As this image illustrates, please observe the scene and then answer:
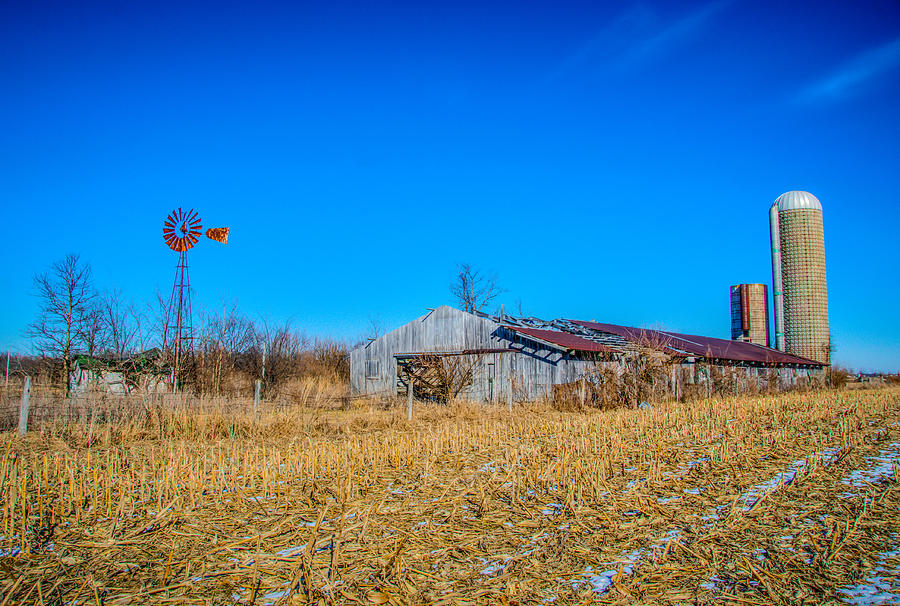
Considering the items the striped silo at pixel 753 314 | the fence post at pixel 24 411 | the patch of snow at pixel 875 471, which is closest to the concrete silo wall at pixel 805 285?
the striped silo at pixel 753 314

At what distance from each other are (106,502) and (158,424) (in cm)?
597

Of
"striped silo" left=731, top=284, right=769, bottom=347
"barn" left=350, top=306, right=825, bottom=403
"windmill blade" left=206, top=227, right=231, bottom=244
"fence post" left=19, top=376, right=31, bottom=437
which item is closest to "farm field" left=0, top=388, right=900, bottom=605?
"fence post" left=19, top=376, right=31, bottom=437

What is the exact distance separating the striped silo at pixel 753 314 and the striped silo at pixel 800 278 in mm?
3290

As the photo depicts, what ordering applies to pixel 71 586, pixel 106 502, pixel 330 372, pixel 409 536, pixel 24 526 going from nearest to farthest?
pixel 71 586 → pixel 409 536 → pixel 24 526 → pixel 106 502 → pixel 330 372

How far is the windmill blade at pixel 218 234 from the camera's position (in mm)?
27469

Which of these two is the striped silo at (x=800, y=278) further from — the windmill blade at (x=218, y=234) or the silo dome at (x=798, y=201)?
the windmill blade at (x=218, y=234)

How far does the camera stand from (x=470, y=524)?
16.7 feet

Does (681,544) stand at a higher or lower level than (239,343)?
lower

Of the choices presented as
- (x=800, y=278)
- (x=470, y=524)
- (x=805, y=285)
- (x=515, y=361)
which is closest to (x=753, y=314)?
(x=805, y=285)

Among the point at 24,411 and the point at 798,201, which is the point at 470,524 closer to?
the point at 24,411

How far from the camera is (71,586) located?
3.87m

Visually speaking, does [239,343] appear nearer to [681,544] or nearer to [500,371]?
[500,371]

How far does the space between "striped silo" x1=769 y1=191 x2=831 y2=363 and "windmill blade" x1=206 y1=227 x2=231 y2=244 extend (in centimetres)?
3971

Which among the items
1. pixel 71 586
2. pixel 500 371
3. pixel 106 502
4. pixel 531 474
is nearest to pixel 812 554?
pixel 531 474
